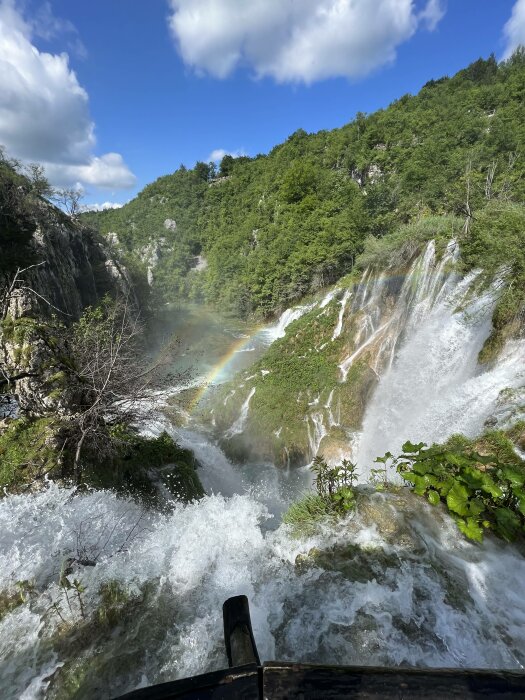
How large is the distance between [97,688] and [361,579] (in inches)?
107

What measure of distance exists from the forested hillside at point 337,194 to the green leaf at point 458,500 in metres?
13.7

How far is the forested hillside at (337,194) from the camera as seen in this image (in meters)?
29.5

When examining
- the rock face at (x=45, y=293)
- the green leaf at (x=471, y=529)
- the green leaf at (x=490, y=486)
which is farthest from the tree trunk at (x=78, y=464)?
the green leaf at (x=490, y=486)

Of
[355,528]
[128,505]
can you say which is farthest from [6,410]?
[355,528]

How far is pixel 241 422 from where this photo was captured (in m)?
17.0

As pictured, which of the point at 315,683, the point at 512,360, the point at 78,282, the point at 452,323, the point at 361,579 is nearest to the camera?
the point at 315,683

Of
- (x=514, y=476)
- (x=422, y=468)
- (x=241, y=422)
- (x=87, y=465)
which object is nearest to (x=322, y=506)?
(x=422, y=468)

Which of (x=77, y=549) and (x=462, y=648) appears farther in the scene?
(x=77, y=549)

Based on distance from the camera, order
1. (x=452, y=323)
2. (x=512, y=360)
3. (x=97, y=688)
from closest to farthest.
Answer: (x=97, y=688) < (x=512, y=360) < (x=452, y=323)

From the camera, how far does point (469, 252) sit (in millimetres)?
12844

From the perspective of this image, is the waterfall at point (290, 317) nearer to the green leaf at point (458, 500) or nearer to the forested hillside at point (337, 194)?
the forested hillside at point (337, 194)

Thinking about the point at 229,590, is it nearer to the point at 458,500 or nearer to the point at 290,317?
the point at 458,500

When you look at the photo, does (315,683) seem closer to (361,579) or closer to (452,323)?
(361,579)

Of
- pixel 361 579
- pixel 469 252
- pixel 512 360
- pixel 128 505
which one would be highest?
pixel 469 252
